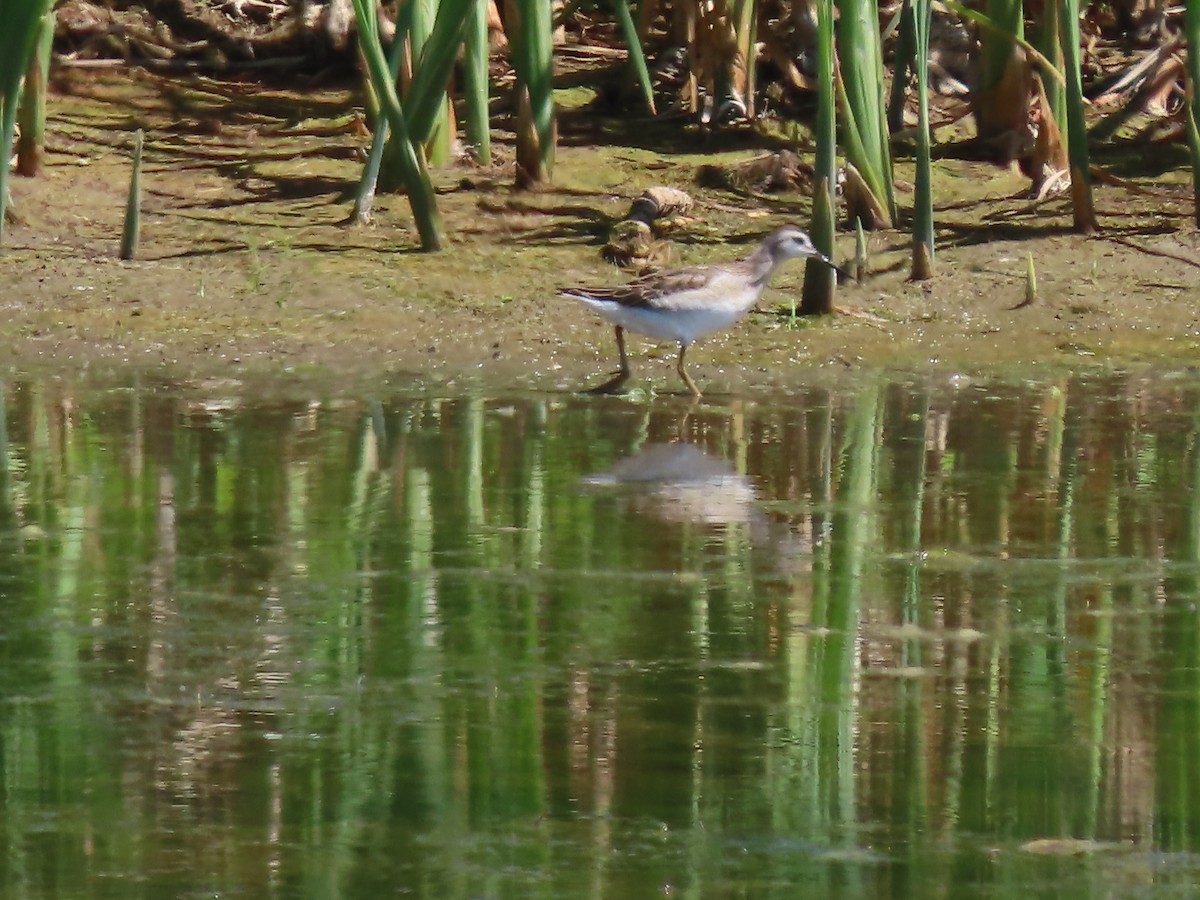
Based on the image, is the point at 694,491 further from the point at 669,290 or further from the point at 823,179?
the point at 823,179

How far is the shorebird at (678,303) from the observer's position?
8.88 m

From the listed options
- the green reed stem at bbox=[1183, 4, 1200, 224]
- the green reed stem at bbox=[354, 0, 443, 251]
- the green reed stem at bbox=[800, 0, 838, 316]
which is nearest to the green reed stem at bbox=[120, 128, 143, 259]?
the green reed stem at bbox=[354, 0, 443, 251]

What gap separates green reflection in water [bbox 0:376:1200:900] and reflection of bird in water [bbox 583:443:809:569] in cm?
2

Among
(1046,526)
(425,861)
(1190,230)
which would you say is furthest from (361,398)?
(425,861)

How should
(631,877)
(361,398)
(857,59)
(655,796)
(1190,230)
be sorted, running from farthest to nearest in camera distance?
(1190,230)
(857,59)
(361,398)
(655,796)
(631,877)

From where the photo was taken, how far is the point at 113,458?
7215 mm

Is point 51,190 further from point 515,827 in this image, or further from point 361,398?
point 515,827

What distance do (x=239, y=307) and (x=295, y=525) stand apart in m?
3.90

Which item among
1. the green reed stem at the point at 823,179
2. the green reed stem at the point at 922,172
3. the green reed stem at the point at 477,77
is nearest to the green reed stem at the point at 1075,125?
the green reed stem at the point at 922,172

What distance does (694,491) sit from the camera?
6848 millimetres

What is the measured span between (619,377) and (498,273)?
1556 millimetres

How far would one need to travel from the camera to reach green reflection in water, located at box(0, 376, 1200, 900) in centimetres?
374

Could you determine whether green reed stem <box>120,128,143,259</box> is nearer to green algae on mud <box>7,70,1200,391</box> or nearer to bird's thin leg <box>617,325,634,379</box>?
green algae on mud <box>7,70,1200,391</box>

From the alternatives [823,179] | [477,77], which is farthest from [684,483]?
[477,77]
